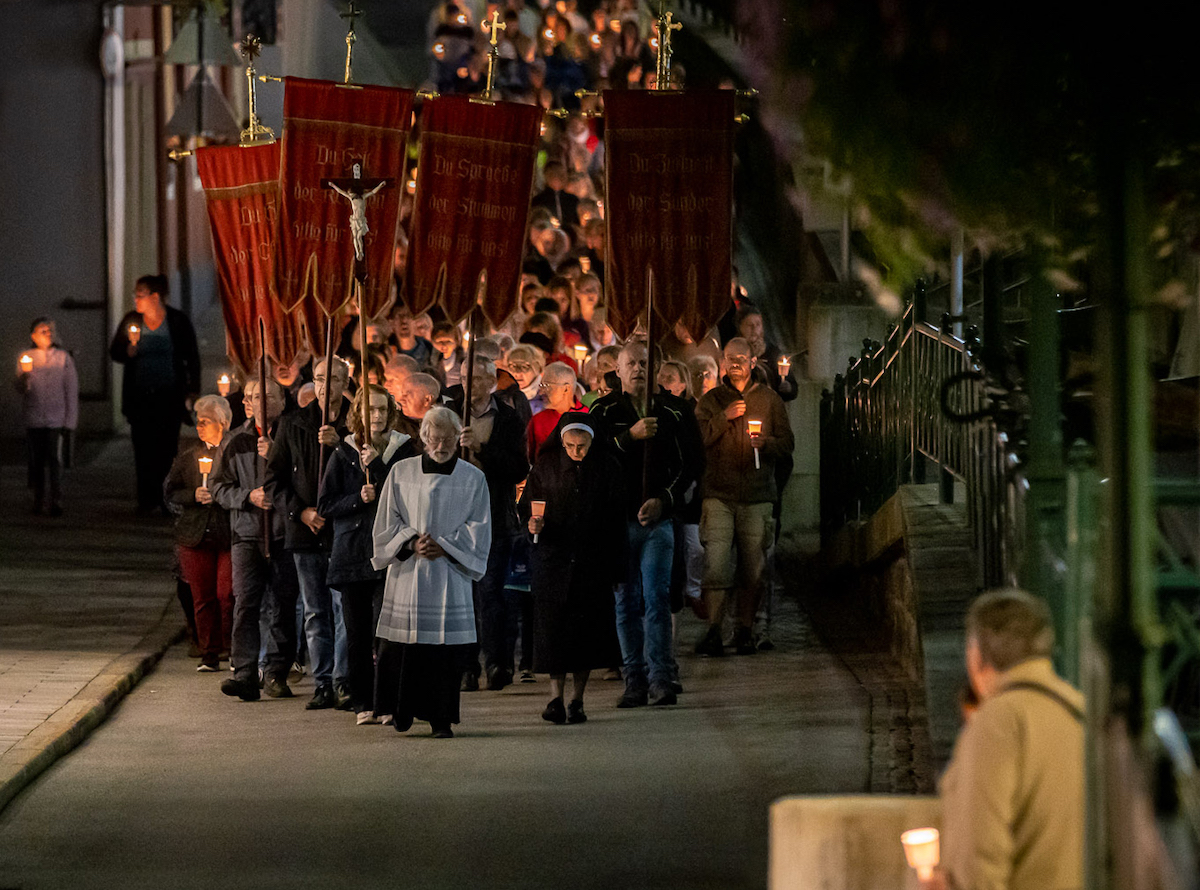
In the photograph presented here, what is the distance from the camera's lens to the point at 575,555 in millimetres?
11984

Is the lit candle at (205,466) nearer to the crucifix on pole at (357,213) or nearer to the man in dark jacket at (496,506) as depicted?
the crucifix on pole at (357,213)

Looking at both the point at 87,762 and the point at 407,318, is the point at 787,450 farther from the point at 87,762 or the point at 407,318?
the point at 87,762

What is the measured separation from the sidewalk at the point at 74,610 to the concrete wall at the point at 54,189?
6.51ft

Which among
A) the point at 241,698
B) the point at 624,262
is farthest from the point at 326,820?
the point at 624,262

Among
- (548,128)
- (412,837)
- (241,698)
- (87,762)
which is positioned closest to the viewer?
(412,837)

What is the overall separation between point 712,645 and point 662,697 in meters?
2.02

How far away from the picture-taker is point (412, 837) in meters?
8.95

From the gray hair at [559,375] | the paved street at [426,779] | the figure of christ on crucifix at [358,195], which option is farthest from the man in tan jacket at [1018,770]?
the figure of christ on crucifix at [358,195]

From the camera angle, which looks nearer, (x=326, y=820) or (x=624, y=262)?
(x=326, y=820)

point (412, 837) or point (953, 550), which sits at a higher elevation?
point (953, 550)

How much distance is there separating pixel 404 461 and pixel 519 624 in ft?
10.1

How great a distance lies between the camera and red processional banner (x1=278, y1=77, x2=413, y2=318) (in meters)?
13.1

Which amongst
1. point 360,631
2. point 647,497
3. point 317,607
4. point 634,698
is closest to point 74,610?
point 317,607

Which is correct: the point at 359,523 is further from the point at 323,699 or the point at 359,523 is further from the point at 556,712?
the point at 556,712
